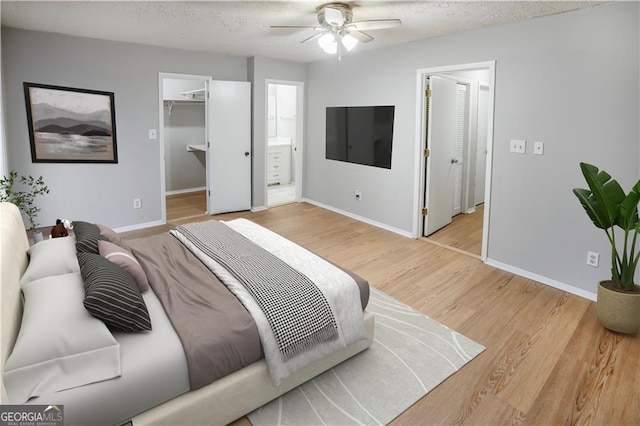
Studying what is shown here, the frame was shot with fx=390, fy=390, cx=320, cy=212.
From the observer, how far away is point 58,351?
1521mm

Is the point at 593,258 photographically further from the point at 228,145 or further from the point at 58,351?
the point at 228,145

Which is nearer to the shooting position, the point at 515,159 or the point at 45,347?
the point at 45,347

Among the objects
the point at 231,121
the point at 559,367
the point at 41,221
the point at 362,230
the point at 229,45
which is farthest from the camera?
the point at 231,121

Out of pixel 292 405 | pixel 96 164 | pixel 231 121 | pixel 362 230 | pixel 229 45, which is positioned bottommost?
pixel 292 405

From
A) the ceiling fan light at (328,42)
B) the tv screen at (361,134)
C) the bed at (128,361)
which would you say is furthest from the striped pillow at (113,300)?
the tv screen at (361,134)

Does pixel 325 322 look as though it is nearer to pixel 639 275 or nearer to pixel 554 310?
pixel 554 310

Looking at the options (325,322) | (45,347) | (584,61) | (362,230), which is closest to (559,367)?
(325,322)

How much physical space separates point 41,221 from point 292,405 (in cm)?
402

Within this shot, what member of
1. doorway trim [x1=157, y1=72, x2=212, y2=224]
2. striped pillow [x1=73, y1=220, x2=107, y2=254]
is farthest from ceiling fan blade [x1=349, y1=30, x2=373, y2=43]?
doorway trim [x1=157, y1=72, x2=212, y2=224]

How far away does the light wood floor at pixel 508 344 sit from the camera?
208cm

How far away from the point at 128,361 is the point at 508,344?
2364 mm

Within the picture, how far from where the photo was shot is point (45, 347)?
150cm

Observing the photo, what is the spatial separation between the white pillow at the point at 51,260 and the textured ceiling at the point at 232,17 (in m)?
2.09

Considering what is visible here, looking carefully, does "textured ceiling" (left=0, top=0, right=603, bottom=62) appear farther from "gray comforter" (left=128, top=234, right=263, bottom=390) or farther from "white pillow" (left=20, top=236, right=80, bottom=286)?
"gray comforter" (left=128, top=234, right=263, bottom=390)
